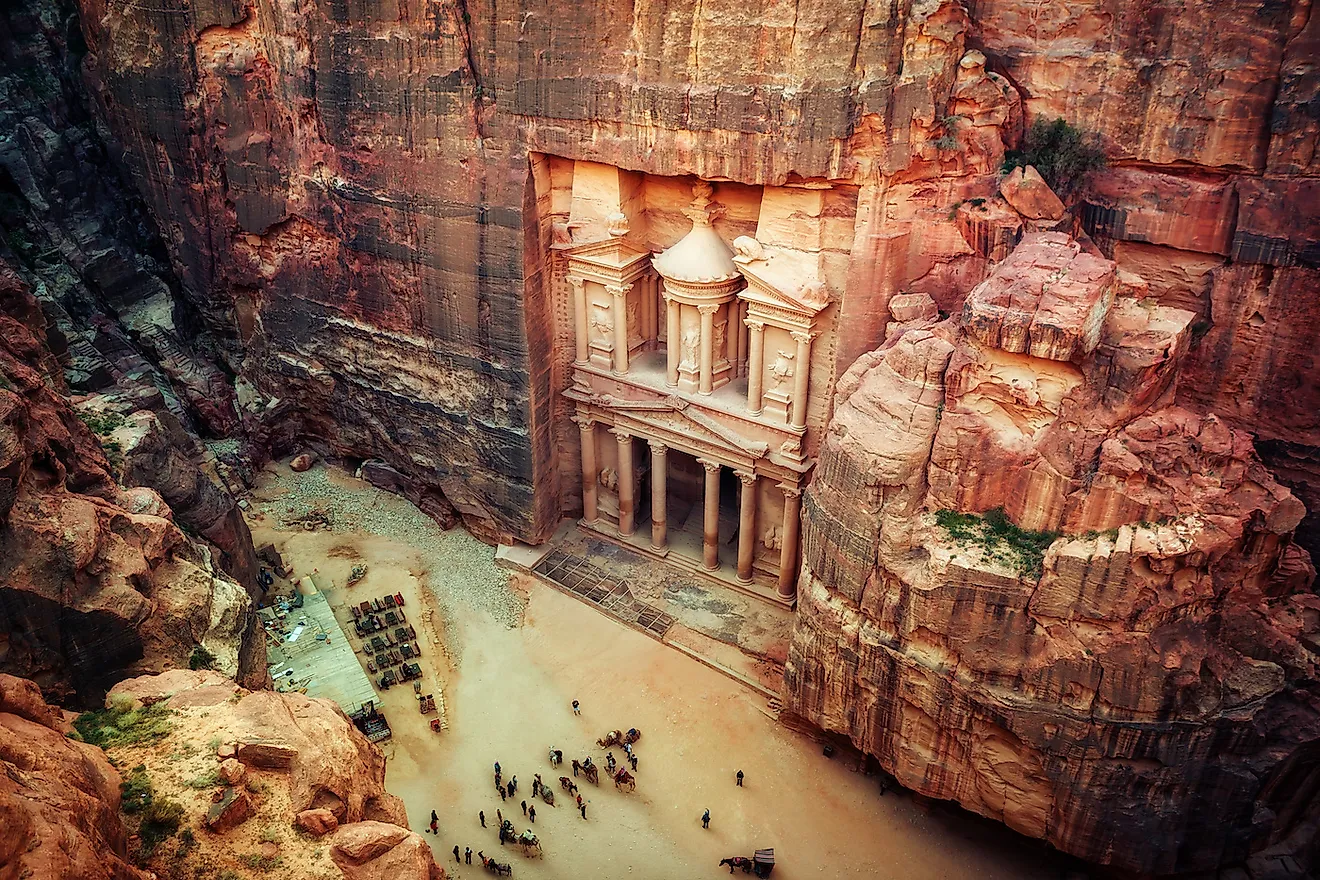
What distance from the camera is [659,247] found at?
24359mm

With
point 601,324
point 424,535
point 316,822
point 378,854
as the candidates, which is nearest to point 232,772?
point 316,822

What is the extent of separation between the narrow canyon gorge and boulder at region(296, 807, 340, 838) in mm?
62

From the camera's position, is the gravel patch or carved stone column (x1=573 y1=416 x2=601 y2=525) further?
carved stone column (x1=573 y1=416 x2=601 y2=525)

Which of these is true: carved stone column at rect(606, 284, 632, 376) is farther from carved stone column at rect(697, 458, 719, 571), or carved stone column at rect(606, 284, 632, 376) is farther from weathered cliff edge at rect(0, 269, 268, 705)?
weathered cliff edge at rect(0, 269, 268, 705)

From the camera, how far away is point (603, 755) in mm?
21422

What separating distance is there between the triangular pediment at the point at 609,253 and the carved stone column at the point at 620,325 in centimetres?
60

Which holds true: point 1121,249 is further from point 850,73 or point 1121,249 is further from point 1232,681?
point 1232,681

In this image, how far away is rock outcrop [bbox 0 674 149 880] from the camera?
768 centimetres

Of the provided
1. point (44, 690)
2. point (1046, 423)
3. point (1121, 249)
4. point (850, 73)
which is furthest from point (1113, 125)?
point (44, 690)

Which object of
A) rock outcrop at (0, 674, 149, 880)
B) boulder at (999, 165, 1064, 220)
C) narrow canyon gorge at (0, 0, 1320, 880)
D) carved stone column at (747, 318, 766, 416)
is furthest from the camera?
carved stone column at (747, 318, 766, 416)

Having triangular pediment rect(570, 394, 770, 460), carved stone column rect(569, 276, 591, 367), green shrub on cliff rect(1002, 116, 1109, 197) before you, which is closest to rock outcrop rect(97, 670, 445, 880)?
triangular pediment rect(570, 394, 770, 460)

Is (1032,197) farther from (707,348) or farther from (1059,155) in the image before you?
(707,348)

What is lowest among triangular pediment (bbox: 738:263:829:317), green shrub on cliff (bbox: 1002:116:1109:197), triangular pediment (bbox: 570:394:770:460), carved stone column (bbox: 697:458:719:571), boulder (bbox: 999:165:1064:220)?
carved stone column (bbox: 697:458:719:571)

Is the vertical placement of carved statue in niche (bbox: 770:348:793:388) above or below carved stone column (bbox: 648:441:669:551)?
above
